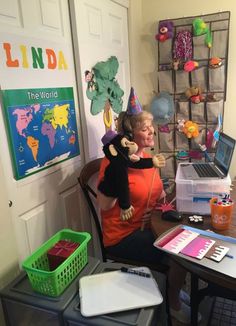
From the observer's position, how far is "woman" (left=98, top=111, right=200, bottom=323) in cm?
152

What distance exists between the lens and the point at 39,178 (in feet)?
5.06

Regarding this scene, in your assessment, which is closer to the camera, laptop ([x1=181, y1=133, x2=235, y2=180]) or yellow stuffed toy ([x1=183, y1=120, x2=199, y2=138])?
laptop ([x1=181, y1=133, x2=235, y2=180])

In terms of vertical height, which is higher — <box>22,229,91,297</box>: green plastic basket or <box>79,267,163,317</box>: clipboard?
<box>22,229,91,297</box>: green plastic basket

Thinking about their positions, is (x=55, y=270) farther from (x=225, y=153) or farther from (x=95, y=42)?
(x=95, y=42)

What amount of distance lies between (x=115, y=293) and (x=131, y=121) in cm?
86

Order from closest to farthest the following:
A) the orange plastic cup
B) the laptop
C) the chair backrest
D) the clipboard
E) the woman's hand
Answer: the clipboard → the orange plastic cup → the laptop → the woman's hand → the chair backrest

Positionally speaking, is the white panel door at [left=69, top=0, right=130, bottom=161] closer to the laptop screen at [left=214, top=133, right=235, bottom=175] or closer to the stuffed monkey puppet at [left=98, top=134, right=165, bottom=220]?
the stuffed monkey puppet at [left=98, top=134, right=165, bottom=220]

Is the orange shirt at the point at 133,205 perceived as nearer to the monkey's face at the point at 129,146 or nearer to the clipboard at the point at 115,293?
the monkey's face at the point at 129,146

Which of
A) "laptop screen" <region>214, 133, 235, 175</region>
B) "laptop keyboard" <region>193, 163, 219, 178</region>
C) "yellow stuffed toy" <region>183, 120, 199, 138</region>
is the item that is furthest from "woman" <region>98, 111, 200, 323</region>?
"yellow stuffed toy" <region>183, 120, 199, 138</region>

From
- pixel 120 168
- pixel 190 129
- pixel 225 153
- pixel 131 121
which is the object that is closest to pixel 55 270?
pixel 120 168

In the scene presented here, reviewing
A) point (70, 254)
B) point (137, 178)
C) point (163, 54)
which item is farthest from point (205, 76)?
point (70, 254)

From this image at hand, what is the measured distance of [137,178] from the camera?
1522 millimetres

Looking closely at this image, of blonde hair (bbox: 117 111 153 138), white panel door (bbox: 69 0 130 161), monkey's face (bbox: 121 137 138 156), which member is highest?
white panel door (bbox: 69 0 130 161)

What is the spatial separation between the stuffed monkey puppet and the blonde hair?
0.37 ft
